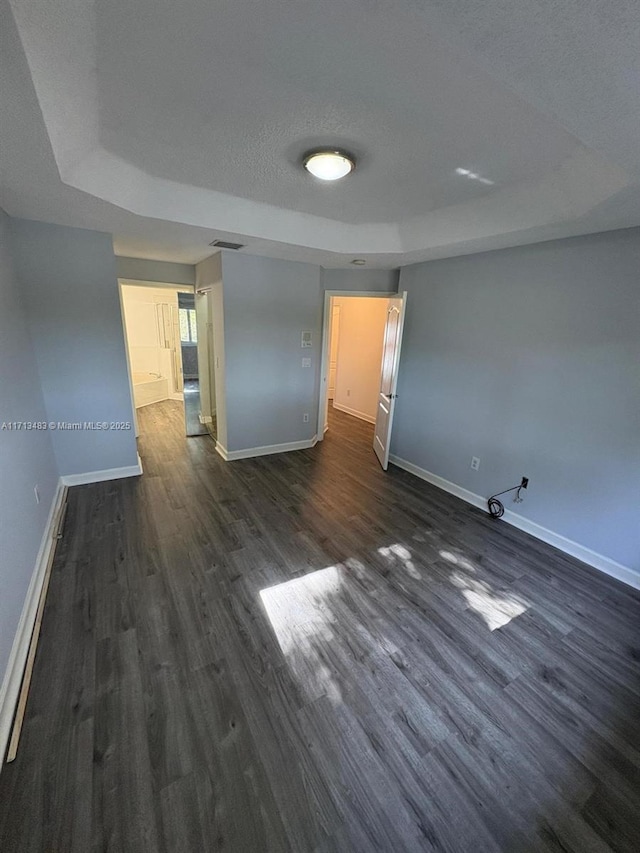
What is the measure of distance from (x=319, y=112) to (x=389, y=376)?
285cm

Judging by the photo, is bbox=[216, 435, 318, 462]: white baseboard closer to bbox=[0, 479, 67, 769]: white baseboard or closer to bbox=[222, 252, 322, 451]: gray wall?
bbox=[222, 252, 322, 451]: gray wall

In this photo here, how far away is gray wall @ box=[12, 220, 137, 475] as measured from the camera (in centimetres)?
280

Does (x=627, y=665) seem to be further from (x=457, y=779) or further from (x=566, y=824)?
(x=457, y=779)

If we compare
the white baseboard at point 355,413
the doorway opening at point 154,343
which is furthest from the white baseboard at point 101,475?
the white baseboard at point 355,413

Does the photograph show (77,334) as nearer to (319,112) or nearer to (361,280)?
(319,112)

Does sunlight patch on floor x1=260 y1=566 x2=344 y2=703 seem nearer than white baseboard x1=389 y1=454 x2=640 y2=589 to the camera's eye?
Yes

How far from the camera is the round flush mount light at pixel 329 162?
6.18 feet

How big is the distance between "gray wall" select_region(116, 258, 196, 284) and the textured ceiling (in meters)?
1.43

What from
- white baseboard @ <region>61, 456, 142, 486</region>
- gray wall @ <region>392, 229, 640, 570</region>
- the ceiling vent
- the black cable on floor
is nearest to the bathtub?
white baseboard @ <region>61, 456, 142, 486</region>

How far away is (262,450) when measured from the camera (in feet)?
14.4

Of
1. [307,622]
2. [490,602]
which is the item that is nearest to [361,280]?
[490,602]

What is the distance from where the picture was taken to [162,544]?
2.55m

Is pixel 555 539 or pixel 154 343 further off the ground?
pixel 154 343

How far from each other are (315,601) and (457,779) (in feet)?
3.32
